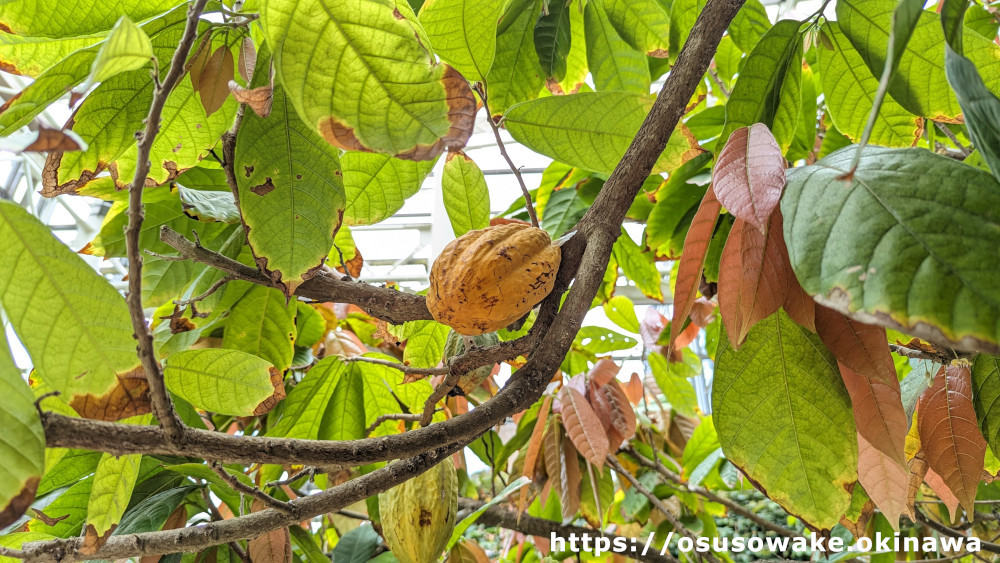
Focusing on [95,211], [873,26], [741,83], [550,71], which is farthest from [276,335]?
[95,211]

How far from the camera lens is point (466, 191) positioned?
781mm

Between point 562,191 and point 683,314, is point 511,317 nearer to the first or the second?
point 683,314

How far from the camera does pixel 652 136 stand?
56 cm

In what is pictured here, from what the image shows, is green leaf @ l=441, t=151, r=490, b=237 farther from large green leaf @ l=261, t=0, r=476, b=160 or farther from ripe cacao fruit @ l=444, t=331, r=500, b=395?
large green leaf @ l=261, t=0, r=476, b=160

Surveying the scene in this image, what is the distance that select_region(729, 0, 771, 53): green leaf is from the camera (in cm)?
87

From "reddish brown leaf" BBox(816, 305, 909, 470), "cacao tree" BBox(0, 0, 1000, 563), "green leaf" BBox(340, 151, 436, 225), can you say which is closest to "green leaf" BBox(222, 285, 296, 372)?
"cacao tree" BBox(0, 0, 1000, 563)

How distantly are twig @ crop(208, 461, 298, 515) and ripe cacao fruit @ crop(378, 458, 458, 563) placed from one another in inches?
12.6

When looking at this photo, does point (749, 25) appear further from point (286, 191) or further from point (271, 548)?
point (271, 548)

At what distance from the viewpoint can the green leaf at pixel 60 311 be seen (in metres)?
0.34

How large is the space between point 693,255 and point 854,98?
368 millimetres

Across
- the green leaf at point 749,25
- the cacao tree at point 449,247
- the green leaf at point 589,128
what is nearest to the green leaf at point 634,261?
the cacao tree at point 449,247

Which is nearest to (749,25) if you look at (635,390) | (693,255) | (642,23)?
(642,23)

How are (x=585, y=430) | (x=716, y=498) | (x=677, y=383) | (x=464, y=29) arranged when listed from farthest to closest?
(x=677, y=383), (x=716, y=498), (x=585, y=430), (x=464, y=29)

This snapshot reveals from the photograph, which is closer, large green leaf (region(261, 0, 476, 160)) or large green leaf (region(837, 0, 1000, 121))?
large green leaf (region(261, 0, 476, 160))
